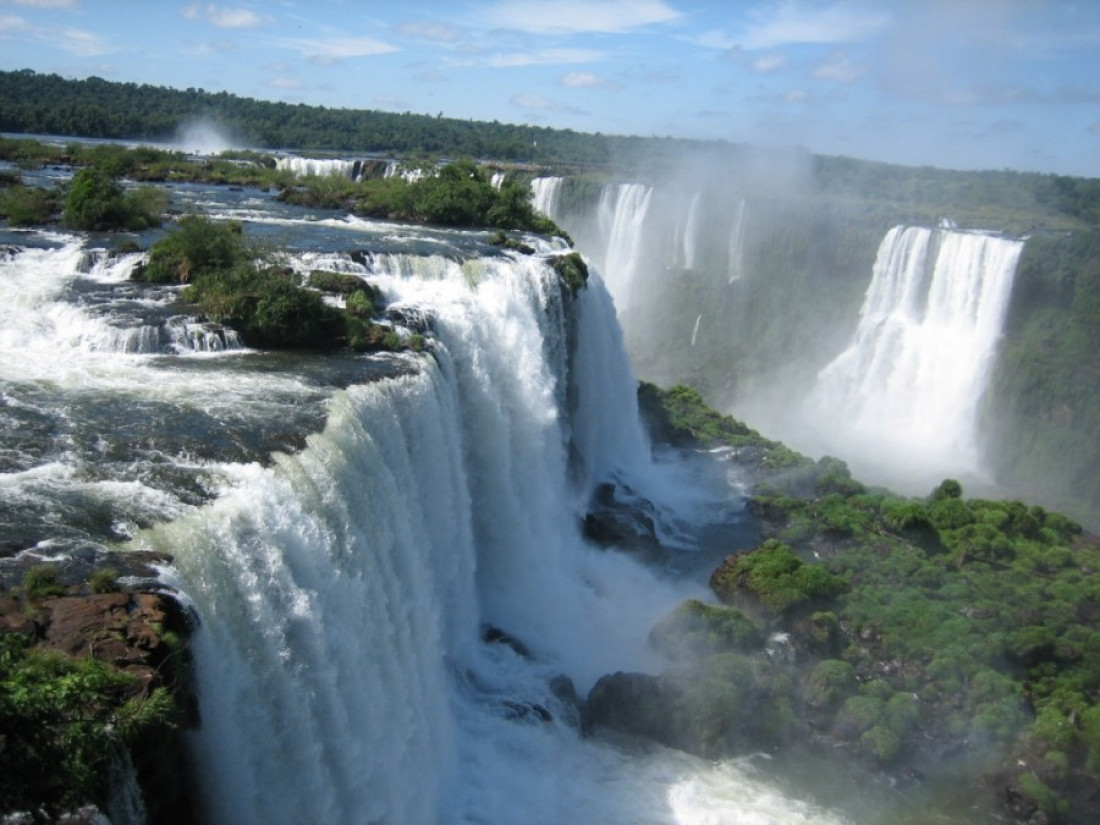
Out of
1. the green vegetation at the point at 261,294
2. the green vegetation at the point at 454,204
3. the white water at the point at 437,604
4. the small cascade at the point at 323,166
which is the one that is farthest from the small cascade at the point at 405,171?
the green vegetation at the point at 261,294

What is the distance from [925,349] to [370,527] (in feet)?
89.9

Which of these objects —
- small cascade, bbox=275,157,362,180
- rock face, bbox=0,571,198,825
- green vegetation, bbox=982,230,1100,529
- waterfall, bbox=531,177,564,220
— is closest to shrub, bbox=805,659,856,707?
rock face, bbox=0,571,198,825

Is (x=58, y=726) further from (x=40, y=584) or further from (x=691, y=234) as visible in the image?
(x=691, y=234)

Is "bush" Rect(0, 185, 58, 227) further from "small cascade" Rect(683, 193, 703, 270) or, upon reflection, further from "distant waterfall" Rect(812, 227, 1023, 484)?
"small cascade" Rect(683, 193, 703, 270)

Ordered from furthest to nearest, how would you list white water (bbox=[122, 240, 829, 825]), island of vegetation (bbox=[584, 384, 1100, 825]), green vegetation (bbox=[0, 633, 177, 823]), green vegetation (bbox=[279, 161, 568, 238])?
green vegetation (bbox=[279, 161, 568, 238])
island of vegetation (bbox=[584, 384, 1100, 825])
white water (bbox=[122, 240, 829, 825])
green vegetation (bbox=[0, 633, 177, 823])

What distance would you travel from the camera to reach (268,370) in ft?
49.3

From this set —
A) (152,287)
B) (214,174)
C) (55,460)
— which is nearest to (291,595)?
(55,460)

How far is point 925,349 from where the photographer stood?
3366 cm

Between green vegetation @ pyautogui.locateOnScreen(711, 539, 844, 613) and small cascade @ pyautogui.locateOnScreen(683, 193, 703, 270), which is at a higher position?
small cascade @ pyautogui.locateOnScreen(683, 193, 703, 270)

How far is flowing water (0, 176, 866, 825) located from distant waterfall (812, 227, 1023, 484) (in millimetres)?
13355

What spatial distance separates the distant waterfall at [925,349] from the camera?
32062mm

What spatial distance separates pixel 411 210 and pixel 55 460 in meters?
19.9

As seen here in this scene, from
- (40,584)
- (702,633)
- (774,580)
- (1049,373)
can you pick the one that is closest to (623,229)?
(1049,373)

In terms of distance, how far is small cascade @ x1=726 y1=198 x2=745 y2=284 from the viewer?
43.2 meters
